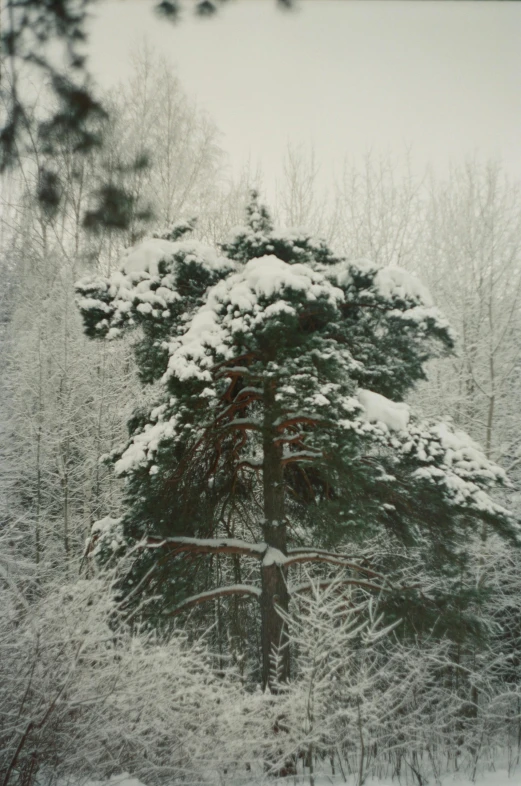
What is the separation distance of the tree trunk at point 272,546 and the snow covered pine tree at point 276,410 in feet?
0.07

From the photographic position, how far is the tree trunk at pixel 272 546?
269 inches

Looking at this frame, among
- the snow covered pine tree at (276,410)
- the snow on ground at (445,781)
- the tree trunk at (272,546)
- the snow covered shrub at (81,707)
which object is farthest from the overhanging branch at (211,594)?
the snow on ground at (445,781)

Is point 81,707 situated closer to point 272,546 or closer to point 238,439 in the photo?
point 272,546

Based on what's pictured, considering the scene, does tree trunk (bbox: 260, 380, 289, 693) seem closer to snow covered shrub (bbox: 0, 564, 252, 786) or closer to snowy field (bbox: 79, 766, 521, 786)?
snowy field (bbox: 79, 766, 521, 786)

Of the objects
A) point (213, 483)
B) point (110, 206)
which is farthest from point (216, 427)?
point (110, 206)

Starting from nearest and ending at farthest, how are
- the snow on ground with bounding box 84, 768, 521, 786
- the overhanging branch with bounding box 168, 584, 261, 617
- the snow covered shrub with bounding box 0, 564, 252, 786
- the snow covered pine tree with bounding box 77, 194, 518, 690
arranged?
the snow covered shrub with bounding box 0, 564, 252, 786 < the snow on ground with bounding box 84, 768, 521, 786 < the snow covered pine tree with bounding box 77, 194, 518, 690 < the overhanging branch with bounding box 168, 584, 261, 617

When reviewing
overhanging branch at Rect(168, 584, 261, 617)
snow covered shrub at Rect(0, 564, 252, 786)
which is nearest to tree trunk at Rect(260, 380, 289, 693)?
overhanging branch at Rect(168, 584, 261, 617)

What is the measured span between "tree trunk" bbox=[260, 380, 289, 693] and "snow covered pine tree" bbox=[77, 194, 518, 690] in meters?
0.02

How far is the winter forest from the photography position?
3627 mm

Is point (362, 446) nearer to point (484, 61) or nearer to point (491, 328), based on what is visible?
point (484, 61)

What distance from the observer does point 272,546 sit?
7.34 metres

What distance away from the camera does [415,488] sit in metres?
6.67

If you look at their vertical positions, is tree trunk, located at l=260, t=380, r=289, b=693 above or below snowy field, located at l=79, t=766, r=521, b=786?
above

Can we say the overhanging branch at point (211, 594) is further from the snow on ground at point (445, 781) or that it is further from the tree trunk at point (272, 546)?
the snow on ground at point (445, 781)
